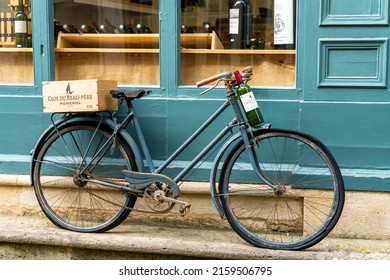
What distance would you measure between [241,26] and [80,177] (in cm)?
167

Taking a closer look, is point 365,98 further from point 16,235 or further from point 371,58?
point 16,235

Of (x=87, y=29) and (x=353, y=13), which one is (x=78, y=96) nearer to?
(x=87, y=29)

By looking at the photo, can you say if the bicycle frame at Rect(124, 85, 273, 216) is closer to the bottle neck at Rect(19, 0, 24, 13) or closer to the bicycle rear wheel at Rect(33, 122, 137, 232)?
the bicycle rear wheel at Rect(33, 122, 137, 232)

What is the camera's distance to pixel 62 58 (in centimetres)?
516

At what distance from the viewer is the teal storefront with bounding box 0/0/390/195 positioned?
14.6ft

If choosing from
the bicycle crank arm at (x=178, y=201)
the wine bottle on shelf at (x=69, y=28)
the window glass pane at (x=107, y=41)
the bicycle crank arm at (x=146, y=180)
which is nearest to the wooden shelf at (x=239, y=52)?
the window glass pane at (x=107, y=41)

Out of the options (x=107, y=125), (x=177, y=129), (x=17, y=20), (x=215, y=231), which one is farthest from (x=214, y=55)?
(x=17, y=20)

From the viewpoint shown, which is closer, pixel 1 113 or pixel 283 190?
pixel 283 190

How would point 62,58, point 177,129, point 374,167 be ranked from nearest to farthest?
point 374,167
point 177,129
point 62,58

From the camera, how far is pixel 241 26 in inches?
194

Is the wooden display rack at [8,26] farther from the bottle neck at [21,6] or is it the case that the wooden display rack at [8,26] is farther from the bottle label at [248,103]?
the bottle label at [248,103]

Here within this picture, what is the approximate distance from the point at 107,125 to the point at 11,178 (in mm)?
1024

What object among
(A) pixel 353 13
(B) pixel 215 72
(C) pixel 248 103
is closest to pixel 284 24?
(A) pixel 353 13

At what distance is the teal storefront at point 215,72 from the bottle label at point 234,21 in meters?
0.06
